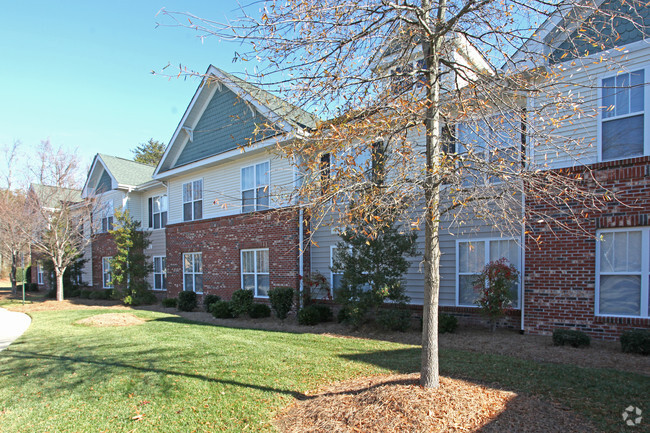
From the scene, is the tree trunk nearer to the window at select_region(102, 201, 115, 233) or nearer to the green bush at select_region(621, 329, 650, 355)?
the window at select_region(102, 201, 115, 233)

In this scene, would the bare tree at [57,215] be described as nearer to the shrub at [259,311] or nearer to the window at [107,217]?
the window at [107,217]

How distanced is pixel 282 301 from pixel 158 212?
12377 millimetres

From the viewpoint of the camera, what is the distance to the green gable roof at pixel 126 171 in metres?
23.2

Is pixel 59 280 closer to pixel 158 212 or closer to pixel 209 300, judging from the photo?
pixel 158 212

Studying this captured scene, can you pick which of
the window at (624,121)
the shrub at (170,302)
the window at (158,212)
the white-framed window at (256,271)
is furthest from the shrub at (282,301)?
the window at (158,212)

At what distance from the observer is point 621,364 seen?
640 centimetres

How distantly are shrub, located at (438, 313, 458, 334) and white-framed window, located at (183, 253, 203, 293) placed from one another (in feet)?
36.6

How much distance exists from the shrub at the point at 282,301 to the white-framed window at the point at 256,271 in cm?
151

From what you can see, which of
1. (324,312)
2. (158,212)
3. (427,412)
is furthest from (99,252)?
(427,412)

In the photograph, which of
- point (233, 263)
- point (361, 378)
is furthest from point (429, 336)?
point (233, 263)

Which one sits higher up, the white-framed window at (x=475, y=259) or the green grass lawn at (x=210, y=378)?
the white-framed window at (x=475, y=259)

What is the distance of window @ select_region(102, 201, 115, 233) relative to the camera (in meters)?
23.7

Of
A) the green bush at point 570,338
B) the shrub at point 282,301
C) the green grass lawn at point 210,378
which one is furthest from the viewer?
the shrub at point 282,301

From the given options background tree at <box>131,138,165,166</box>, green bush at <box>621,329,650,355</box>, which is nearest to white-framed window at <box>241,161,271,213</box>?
green bush at <box>621,329,650,355</box>
